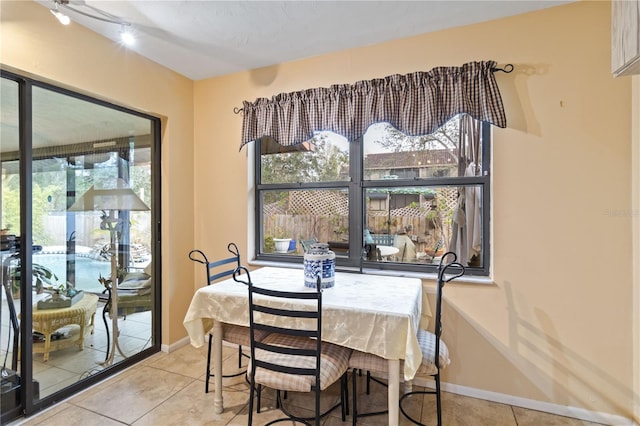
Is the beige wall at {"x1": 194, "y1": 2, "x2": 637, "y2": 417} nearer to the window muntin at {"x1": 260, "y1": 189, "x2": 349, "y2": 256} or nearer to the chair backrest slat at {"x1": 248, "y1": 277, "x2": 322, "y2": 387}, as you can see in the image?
the window muntin at {"x1": 260, "y1": 189, "x2": 349, "y2": 256}

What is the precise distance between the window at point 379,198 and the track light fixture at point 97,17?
130 centimetres

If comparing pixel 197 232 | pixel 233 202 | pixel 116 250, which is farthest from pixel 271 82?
pixel 116 250

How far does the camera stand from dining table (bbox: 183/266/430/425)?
153 cm

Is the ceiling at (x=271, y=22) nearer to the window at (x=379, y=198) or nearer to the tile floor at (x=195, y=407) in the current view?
the window at (x=379, y=198)

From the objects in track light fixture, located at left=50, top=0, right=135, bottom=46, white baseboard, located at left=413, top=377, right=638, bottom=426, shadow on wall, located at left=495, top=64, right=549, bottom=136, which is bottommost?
white baseboard, located at left=413, top=377, right=638, bottom=426

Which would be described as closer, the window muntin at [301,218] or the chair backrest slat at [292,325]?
the chair backrest slat at [292,325]

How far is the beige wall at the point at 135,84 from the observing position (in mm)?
1885

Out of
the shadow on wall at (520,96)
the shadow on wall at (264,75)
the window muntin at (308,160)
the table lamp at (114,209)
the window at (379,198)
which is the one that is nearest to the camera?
the shadow on wall at (520,96)

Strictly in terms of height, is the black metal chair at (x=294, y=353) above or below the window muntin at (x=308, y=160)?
below

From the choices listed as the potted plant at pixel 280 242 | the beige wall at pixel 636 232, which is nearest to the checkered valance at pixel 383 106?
the beige wall at pixel 636 232

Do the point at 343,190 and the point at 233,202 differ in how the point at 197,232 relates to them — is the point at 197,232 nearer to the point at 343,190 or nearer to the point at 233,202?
the point at 233,202

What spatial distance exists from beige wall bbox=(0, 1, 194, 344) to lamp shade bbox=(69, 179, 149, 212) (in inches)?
10.5

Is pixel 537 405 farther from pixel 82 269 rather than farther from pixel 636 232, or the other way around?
pixel 82 269

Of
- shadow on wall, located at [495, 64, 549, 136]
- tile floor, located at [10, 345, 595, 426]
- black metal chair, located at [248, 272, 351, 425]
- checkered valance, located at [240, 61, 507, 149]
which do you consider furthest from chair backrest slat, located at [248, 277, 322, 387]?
shadow on wall, located at [495, 64, 549, 136]
